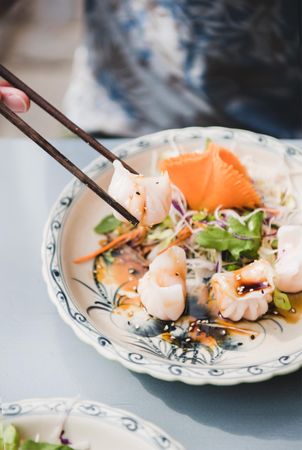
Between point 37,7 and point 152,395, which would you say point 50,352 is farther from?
point 37,7

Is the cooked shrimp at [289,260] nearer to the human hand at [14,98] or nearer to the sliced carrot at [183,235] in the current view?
the sliced carrot at [183,235]

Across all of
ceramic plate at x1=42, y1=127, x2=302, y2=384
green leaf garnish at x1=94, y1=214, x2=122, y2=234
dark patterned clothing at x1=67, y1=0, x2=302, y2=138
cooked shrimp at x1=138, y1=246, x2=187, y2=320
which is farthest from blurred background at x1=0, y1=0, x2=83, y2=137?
cooked shrimp at x1=138, y1=246, x2=187, y2=320

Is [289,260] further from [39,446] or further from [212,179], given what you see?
[39,446]

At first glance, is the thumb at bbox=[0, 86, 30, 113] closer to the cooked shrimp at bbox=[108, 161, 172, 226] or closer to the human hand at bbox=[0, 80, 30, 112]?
the human hand at bbox=[0, 80, 30, 112]

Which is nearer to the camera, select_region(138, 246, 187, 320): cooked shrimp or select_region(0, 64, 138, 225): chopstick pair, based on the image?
select_region(0, 64, 138, 225): chopstick pair

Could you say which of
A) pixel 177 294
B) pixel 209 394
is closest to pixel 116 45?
pixel 177 294

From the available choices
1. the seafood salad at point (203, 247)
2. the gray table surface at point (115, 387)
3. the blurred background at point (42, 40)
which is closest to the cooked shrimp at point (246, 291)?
the seafood salad at point (203, 247)
